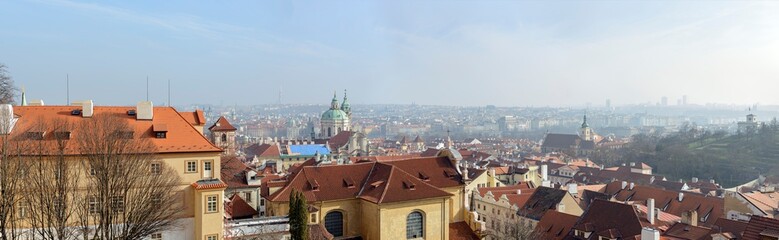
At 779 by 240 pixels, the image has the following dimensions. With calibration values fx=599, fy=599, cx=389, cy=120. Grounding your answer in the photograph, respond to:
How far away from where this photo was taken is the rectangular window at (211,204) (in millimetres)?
29500

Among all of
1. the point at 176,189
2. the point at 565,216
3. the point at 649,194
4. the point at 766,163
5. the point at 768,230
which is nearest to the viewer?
the point at 768,230

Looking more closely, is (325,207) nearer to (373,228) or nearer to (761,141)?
(373,228)

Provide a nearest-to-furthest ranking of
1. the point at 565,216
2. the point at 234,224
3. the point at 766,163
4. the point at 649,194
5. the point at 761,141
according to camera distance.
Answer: the point at 234,224 → the point at 565,216 → the point at 649,194 → the point at 766,163 → the point at 761,141

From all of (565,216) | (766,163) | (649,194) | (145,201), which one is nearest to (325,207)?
(145,201)

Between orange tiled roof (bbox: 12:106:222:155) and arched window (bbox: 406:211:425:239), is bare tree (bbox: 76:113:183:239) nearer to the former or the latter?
orange tiled roof (bbox: 12:106:222:155)

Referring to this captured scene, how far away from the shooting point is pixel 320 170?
39.4 m

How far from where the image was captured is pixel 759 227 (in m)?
26.8

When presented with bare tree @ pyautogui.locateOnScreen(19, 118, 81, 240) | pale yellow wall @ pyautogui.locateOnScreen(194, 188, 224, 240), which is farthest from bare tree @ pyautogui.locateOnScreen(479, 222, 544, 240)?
bare tree @ pyautogui.locateOnScreen(19, 118, 81, 240)

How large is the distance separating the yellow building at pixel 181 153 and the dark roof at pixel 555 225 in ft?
85.8

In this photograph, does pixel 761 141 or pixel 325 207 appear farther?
pixel 761 141

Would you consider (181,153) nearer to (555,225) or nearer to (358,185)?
(358,185)

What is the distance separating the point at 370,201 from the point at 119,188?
15779 millimetres

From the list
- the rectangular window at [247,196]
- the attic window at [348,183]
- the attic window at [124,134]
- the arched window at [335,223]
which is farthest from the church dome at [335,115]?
the attic window at [124,134]

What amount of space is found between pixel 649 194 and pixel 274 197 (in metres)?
44.6
